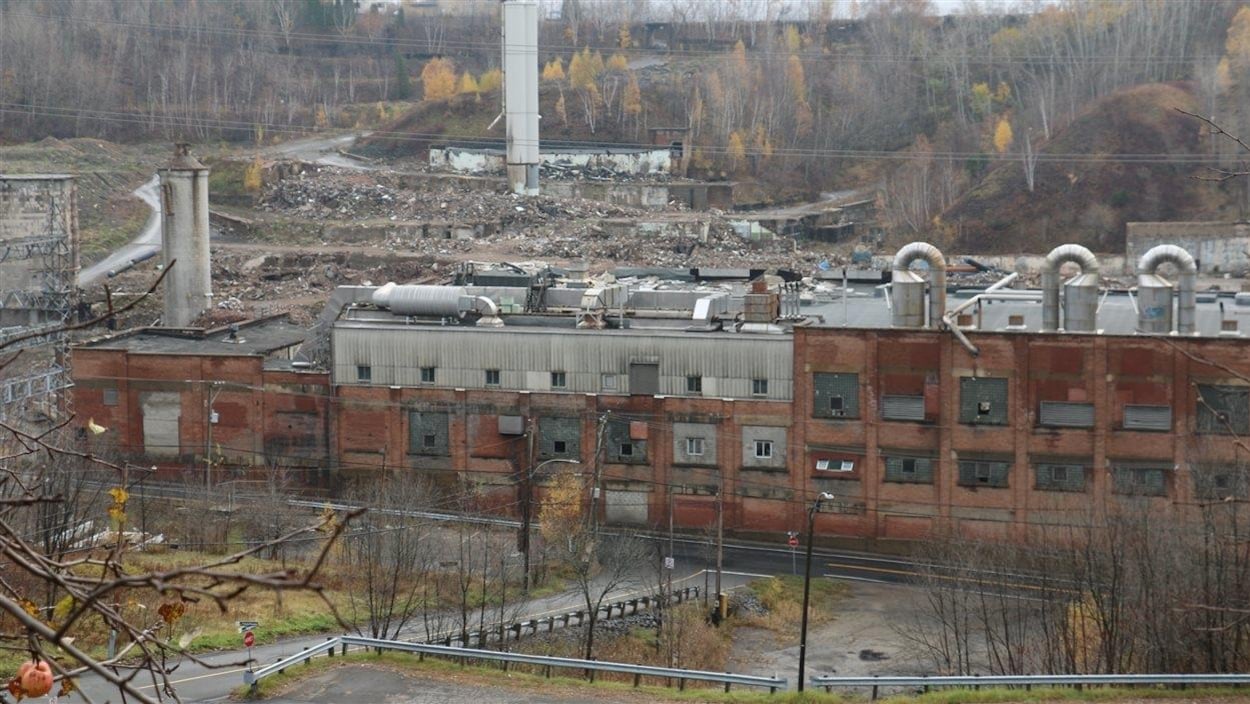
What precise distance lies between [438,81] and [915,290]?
67.1 metres

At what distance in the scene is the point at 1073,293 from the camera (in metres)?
32.1

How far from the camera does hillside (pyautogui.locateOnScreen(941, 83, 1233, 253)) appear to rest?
70.8 m

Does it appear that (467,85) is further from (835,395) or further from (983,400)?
(983,400)

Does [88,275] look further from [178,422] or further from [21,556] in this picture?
[21,556]

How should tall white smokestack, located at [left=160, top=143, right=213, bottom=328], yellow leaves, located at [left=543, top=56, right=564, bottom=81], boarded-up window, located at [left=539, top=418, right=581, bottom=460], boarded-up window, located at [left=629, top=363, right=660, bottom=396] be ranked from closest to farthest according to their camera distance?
1. boarded-up window, located at [left=629, top=363, right=660, bottom=396]
2. boarded-up window, located at [left=539, top=418, right=581, bottom=460]
3. tall white smokestack, located at [left=160, top=143, right=213, bottom=328]
4. yellow leaves, located at [left=543, top=56, right=564, bottom=81]

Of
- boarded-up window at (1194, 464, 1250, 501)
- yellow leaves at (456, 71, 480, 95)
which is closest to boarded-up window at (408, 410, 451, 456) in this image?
boarded-up window at (1194, 464, 1250, 501)

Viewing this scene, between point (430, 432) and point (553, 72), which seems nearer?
point (430, 432)

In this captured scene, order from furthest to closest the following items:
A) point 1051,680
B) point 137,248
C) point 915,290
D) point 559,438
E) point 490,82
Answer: point 490,82
point 137,248
point 559,438
point 915,290
point 1051,680

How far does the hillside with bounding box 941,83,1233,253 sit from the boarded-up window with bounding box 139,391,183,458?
4336 cm

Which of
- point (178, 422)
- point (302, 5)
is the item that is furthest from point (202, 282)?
point (302, 5)

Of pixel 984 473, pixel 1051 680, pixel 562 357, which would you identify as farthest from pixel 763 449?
pixel 1051 680

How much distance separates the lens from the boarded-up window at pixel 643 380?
33.9m

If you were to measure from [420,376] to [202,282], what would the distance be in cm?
1284

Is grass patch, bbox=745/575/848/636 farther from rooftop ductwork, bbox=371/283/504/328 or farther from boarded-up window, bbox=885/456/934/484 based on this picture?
rooftop ductwork, bbox=371/283/504/328
